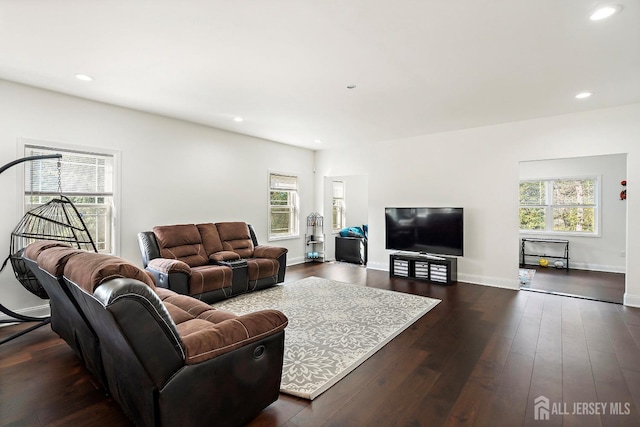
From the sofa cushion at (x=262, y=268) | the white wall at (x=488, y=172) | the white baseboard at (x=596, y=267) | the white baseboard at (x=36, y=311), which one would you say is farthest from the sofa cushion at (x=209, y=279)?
the white baseboard at (x=596, y=267)

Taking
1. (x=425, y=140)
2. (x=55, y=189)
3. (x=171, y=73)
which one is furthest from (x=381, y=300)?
(x=55, y=189)

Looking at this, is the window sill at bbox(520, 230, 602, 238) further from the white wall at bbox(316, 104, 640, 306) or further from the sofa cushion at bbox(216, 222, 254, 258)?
the sofa cushion at bbox(216, 222, 254, 258)

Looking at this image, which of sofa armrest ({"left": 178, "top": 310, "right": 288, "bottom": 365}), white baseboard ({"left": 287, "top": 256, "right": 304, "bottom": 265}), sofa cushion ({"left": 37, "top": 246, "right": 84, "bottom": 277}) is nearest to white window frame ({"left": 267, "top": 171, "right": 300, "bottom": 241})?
white baseboard ({"left": 287, "top": 256, "right": 304, "bottom": 265})

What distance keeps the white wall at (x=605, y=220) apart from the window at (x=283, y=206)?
4.99 meters

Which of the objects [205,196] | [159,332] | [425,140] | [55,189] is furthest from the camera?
[425,140]

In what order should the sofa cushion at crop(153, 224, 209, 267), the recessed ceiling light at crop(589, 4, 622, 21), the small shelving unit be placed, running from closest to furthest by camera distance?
1. the recessed ceiling light at crop(589, 4, 622, 21)
2. the sofa cushion at crop(153, 224, 209, 267)
3. the small shelving unit

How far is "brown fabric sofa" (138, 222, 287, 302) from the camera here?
4094 millimetres

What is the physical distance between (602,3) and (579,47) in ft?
2.23

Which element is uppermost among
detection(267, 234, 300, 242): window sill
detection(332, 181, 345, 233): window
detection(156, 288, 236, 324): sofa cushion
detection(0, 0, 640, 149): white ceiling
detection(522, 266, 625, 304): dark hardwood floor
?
detection(0, 0, 640, 149): white ceiling

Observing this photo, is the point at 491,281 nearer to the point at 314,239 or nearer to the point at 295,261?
the point at 314,239

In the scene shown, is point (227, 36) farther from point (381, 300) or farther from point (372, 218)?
point (372, 218)

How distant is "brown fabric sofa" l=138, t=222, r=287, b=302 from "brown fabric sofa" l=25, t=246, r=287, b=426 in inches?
76.3

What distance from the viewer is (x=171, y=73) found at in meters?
3.38

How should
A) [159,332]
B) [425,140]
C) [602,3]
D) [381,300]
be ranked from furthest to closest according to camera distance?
1. [425,140]
2. [381,300]
3. [602,3]
4. [159,332]
